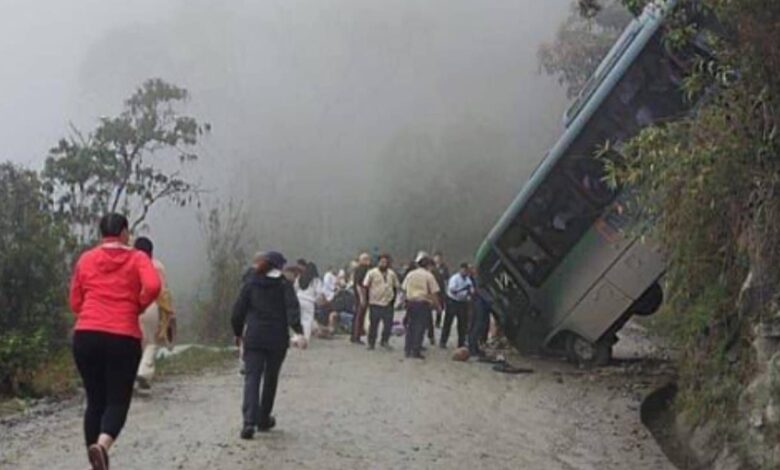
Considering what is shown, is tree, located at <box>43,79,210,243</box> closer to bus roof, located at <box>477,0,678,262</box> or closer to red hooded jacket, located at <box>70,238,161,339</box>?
bus roof, located at <box>477,0,678,262</box>

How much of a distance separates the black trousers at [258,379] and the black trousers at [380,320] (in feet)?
29.5

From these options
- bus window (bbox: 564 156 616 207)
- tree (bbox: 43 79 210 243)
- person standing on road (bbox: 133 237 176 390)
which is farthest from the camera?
tree (bbox: 43 79 210 243)

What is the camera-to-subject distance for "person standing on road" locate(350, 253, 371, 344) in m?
18.6

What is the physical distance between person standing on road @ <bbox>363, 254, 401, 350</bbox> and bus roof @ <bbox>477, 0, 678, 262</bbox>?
236 centimetres

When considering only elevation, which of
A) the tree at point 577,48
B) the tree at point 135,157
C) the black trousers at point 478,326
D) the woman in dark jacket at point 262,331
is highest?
the tree at point 577,48

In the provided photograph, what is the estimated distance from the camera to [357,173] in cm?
5853

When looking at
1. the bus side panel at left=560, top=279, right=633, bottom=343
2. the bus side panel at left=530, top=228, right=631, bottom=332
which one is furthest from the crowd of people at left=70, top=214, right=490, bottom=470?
the bus side panel at left=560, top=279, right=633, bottom=343

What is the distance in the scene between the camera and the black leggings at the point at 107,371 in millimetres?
Result: 6512

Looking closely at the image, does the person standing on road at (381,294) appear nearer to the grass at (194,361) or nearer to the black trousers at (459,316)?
the black trousers at (459,316)

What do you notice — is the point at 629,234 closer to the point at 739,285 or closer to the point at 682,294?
the point at 682,294

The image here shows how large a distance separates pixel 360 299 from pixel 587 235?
5.02 meters

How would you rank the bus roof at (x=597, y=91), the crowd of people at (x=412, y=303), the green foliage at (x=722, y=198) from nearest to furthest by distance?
the green foliage at (x=722, y=198) < the bus roof at (x=597, y=91) < the crowd of people at (x=412, y=303)

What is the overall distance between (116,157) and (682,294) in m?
24.6

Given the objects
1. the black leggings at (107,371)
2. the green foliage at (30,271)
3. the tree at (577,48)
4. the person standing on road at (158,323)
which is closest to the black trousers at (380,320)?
the green foliage at (30,271)
